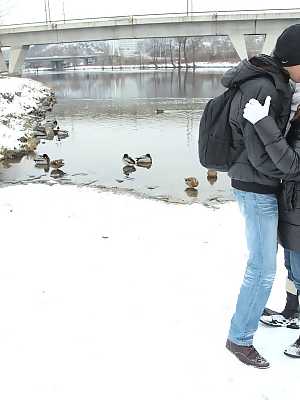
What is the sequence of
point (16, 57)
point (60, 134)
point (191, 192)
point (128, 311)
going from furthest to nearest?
point (16, 57) → point (60, 134) → point (191, 192) → point (128, 311)

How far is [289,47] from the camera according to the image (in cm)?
266

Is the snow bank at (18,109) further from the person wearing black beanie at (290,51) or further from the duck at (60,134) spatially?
the person wearing black beanie at (290,51)

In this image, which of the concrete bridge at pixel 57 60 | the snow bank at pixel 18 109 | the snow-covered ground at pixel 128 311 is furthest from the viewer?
the concrete bridge at pixel 57 60

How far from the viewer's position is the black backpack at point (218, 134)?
2.85 m

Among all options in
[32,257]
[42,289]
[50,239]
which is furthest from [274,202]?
[50,239]

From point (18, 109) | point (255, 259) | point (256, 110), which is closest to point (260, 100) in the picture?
point (256, 110)

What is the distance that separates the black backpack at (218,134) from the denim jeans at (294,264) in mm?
737

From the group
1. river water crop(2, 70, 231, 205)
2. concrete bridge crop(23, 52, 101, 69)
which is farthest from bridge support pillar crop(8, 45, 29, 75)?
concrete bridge crop(23, 52, 101, 69)

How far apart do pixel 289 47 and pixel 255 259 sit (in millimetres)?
1294

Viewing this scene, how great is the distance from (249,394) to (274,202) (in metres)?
1.19

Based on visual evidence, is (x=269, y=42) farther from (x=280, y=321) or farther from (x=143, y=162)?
(x=280, y=321)

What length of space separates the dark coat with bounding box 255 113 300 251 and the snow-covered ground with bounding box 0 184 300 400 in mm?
916

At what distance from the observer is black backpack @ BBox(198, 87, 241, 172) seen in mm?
2850

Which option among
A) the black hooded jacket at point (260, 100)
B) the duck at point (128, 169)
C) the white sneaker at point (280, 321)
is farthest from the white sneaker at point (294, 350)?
the duck at point (128, 169)
